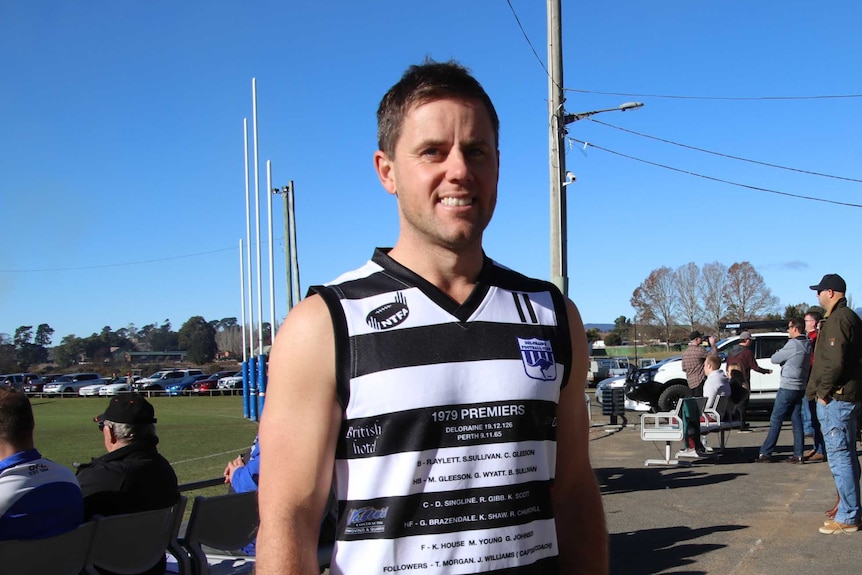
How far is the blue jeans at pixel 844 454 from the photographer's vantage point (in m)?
7.25

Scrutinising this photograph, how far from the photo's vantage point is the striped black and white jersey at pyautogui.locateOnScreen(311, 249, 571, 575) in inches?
62.7

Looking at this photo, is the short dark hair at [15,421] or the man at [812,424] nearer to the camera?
the short dark hair at [15,421]

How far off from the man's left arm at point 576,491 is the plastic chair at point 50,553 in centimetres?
299

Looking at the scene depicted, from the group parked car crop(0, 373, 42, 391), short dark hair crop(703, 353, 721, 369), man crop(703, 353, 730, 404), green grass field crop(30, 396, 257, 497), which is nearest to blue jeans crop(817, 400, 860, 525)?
man crop(703, 353, 730, 404)

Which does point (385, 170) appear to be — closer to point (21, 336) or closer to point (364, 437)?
point (364, 437)

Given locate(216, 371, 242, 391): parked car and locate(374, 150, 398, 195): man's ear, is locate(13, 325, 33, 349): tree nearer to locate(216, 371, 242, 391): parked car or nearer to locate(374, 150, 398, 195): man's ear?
locate(216, 371, 242, 391): parked car

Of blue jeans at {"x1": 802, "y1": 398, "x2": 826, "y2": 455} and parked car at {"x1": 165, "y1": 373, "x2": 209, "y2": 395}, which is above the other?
blue jeans at {"x1": 802, "y1": 398, "x2": 826, "y2": 455}

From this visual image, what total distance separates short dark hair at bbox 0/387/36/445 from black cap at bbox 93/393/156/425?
0.49m

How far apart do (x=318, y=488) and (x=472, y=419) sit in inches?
13.0

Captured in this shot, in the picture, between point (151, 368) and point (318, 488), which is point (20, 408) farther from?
point (151, 368)

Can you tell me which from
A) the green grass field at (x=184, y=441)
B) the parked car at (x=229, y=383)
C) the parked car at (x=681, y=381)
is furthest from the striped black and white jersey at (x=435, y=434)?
the parked car at (x=229, y=383)

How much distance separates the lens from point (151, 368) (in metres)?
79.1

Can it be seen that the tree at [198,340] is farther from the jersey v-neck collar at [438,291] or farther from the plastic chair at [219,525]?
the jersey v-neck collar at [438,291]

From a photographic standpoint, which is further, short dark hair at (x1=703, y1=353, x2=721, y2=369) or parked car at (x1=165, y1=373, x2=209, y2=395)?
parked car at (x1=165, y1=373, x2=209, y2=395)
